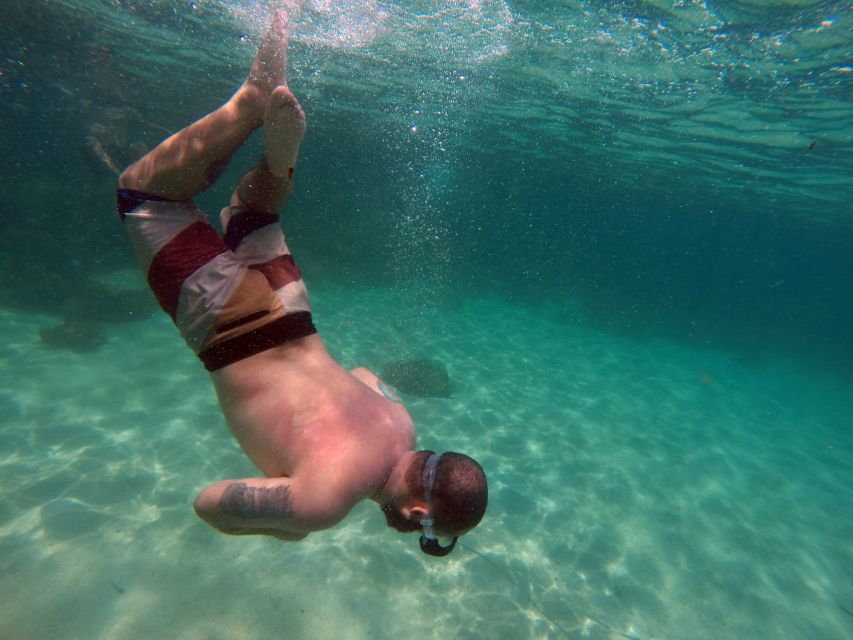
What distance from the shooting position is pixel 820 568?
27.9 feet

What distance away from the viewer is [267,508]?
230 cm

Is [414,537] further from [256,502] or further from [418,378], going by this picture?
[418,378]

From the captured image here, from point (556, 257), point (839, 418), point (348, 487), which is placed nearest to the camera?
point (348, 487)

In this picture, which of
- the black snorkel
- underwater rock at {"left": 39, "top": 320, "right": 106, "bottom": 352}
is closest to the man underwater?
the black snorkel

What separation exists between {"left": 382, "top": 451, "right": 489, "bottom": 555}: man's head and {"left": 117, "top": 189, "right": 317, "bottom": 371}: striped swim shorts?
1.37 meters

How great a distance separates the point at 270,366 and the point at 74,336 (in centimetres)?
1134

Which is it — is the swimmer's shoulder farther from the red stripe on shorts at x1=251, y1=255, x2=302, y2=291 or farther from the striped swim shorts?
the red stripe on shorts at x1=251, y1=255, x2=302, y2=291

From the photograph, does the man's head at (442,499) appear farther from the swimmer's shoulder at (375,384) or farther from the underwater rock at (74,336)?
the underwater rock at (74,336)

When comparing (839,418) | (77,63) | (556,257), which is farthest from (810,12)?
(556,257)

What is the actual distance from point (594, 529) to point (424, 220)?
6621 cm

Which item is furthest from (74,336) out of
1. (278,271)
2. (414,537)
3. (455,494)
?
(455,494)

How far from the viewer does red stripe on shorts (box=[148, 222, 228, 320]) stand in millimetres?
2936

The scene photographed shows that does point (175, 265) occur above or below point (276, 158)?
below

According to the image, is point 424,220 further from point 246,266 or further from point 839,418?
point 246,266
